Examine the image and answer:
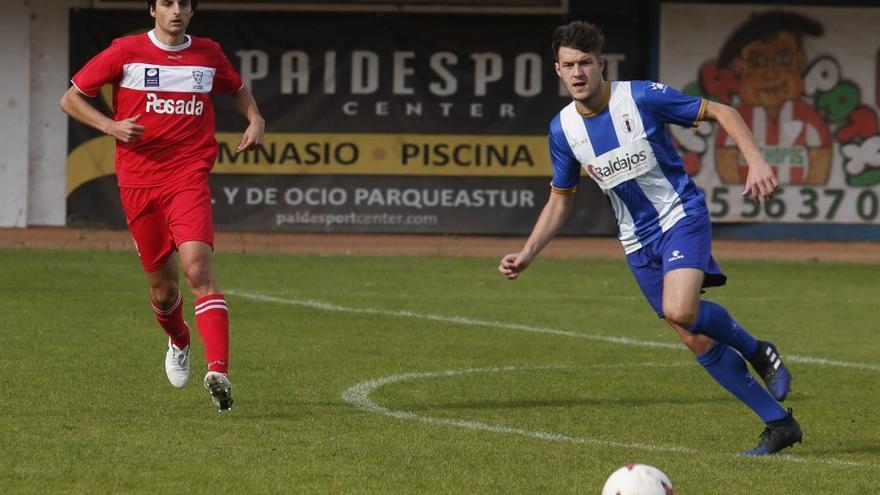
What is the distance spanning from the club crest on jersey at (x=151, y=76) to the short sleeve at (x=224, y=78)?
0.36 m

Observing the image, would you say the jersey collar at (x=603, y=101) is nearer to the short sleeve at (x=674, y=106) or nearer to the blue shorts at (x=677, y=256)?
the short sleeve at (x=674, y=106)

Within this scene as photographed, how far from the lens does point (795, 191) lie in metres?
24.2

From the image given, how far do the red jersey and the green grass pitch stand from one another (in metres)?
1.24

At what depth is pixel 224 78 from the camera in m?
9.47

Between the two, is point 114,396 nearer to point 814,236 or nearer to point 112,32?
point 112,32

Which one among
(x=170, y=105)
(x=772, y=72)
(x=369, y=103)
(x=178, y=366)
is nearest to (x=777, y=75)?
(x=772, y=72)

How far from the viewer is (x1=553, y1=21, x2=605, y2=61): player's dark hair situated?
26.1 ft

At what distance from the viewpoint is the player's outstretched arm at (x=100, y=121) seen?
8.77m

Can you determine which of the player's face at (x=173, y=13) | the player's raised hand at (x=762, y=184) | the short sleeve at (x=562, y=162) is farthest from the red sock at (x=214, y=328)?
the player's raised hand at (x=762, y=184)

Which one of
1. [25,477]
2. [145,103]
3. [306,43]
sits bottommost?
[25,477]

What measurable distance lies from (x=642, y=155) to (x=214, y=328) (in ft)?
7.64

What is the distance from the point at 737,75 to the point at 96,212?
8898mm

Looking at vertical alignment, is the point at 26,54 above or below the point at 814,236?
above

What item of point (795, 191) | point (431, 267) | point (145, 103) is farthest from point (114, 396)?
point (795, 191)
